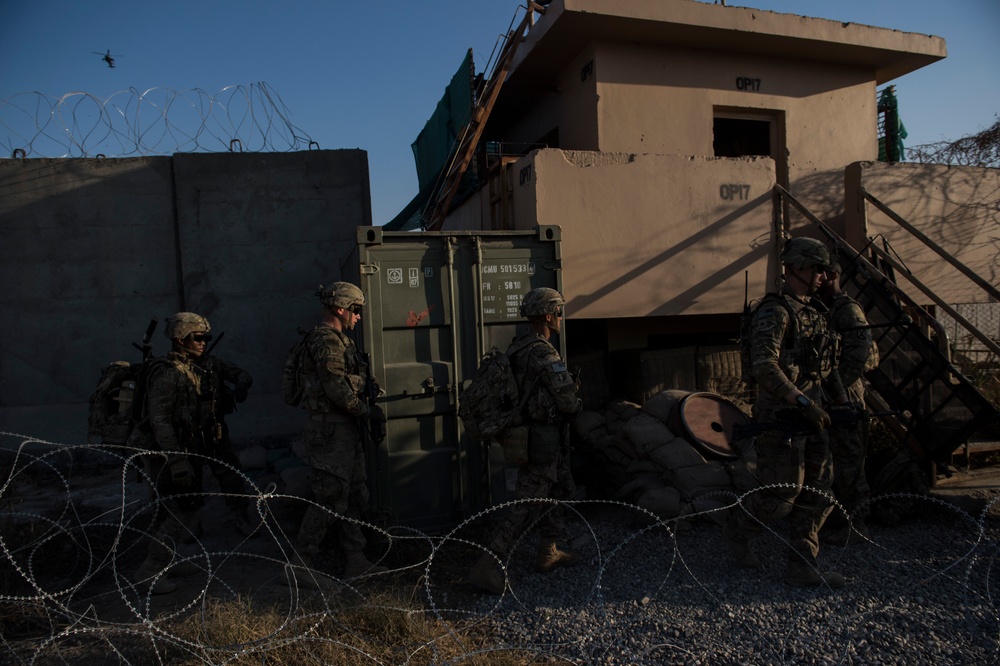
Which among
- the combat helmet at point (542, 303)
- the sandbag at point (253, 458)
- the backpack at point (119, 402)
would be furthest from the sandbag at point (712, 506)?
the sandbag at point (253, 458)

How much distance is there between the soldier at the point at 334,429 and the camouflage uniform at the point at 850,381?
10.2 ft

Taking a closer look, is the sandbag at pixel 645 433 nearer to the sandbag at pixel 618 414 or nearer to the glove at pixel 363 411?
the sandbag at pixel 618 414

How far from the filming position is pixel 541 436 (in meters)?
4.11

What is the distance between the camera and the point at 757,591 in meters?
3.73

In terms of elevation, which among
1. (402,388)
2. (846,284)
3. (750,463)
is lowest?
(750,463)

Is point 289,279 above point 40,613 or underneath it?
above

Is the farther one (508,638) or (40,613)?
(40,613)

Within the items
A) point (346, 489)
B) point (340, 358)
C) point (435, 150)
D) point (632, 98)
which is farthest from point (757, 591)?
point (435, 150)

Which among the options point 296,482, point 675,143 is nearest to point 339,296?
point 296,482

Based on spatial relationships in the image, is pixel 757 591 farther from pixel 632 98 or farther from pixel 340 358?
pixel 632 98

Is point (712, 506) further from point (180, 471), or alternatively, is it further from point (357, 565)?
point (180, 471)

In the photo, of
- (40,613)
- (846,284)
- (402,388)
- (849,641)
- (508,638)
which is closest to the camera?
(849,641)

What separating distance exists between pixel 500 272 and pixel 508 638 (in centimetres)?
273

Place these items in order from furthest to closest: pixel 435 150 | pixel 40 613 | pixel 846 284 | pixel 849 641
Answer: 1. pixel 435 150
2. pixel 846 284
3. pixel 40 613
4. pixel 849 641
